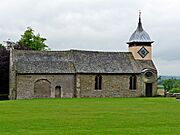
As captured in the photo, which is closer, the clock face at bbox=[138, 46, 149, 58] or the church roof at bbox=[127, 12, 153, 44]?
the clock face at bbox=[138, 46, 149, 58]

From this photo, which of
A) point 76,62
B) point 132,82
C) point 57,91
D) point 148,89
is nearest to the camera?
point 57,91

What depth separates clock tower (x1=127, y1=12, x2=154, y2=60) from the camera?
66.3 meters

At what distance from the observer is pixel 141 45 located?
6688 centimetres

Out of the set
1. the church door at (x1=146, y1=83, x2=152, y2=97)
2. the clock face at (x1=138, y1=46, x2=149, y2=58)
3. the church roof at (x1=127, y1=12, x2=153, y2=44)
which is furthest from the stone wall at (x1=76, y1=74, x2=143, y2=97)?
the church roof at (x1=127, y1=12, x2=153, y2=44)

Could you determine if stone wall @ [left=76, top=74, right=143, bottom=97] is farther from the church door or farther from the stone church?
the church door

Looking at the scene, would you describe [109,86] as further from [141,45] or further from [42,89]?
[42,89]

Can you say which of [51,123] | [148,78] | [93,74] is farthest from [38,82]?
[51,123]

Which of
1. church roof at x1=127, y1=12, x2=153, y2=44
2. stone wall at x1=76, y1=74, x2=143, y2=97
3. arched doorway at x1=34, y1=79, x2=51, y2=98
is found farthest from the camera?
church roof at x1=127, y1=12, x2=153, y2=44

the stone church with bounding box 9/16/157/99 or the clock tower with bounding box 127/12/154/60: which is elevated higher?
the clock tower with bounding box 127/12/154/60

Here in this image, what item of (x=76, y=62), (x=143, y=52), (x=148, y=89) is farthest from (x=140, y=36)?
(x=76, y=62)

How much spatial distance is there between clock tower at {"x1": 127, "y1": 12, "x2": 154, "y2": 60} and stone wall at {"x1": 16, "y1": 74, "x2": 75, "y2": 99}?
11094 millimetres

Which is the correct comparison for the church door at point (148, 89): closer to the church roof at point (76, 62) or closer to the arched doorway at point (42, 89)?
the church roof at point (76, 62)

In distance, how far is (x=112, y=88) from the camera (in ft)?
205

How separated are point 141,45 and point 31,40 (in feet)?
60.4
